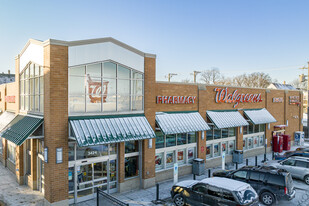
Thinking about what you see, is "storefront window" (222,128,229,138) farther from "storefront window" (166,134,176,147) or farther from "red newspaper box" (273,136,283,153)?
"red newspaper box" (273,136,283,153)

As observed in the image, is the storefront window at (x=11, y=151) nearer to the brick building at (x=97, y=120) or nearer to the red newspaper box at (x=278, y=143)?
the brick building at (x=97, y=120)

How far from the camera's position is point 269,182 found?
1296cm

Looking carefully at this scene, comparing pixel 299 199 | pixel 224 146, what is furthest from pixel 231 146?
pixel 299 199

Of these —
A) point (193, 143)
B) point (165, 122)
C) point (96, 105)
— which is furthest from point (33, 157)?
point (193, 143)

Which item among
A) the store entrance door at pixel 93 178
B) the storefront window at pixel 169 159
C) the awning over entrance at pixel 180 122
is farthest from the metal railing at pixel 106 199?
the storefront window at pixel 169 159

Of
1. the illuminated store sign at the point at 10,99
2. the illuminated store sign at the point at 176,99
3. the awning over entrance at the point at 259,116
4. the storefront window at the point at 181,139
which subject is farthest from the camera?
the awning over entrance at the point at 259,116

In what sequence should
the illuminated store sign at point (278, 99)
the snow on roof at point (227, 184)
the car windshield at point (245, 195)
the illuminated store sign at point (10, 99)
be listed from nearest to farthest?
the car windshield at point (245, 195)
the snow on roof at point (227, 184)
the illuminated store sign at point (10, 99)
the illuminated store sign at point (278, 99)

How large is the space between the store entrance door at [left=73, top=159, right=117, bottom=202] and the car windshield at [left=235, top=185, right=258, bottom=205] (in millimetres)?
7121

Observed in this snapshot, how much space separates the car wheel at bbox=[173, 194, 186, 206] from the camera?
12.0 m

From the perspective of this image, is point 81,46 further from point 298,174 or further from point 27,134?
point 298,174

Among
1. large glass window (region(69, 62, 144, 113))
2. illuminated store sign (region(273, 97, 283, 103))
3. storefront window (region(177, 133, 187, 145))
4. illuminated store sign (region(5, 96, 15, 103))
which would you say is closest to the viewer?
large glass window (region(69, 62, 144, 113))

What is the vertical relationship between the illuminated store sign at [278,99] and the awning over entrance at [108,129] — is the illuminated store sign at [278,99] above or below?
above

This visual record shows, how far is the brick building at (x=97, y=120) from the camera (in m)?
11.8

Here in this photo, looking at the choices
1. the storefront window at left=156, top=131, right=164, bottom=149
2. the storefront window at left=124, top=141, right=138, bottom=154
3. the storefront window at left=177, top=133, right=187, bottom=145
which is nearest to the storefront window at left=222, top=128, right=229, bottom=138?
the storefront window at left=177, top=133, right=187, bottom=145
